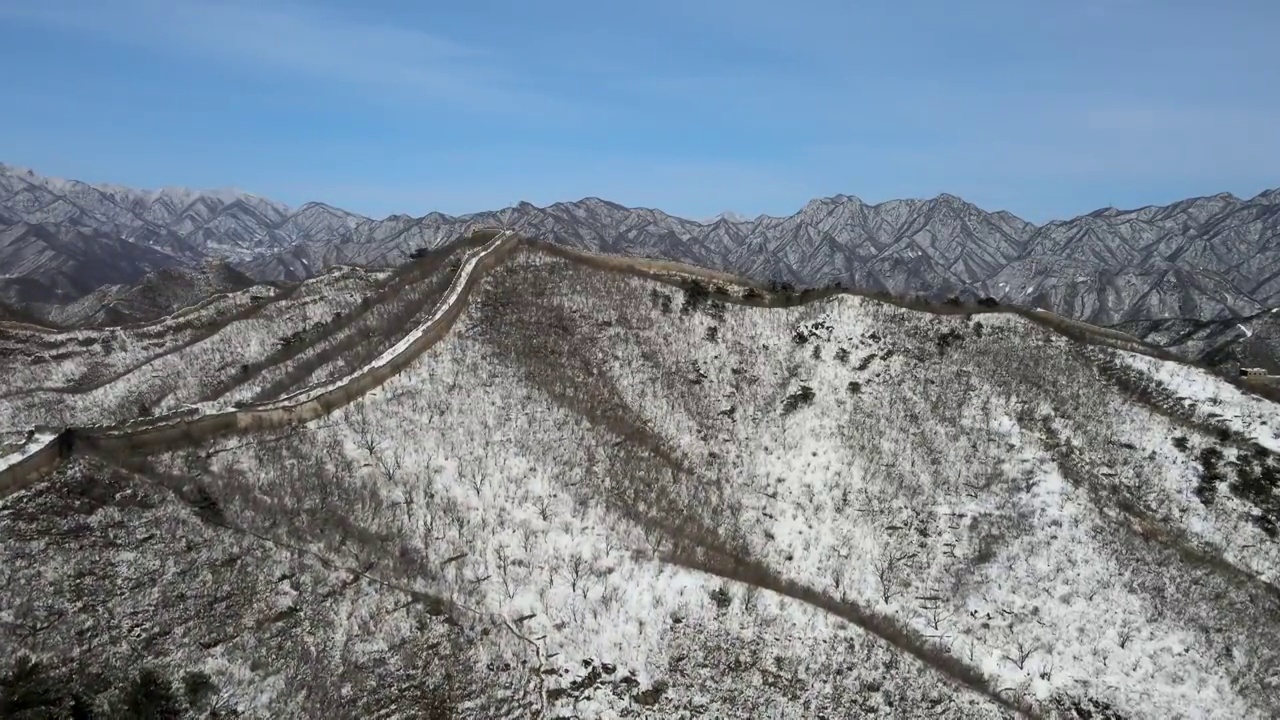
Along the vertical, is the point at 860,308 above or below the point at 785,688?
above

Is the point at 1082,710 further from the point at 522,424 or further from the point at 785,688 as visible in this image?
the point at 522,424

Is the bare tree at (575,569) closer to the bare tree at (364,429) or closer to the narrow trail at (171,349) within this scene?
the bare tree at (364,429)

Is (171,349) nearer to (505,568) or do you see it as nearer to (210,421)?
(210,421)

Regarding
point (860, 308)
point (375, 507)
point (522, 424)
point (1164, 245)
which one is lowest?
point (375, 507)

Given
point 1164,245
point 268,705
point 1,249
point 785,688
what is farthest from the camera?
point 1164,245

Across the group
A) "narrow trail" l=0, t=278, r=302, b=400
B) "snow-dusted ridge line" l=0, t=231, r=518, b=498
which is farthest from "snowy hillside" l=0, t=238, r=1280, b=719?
"narrow trail" l=0, t=278, r=302, b=400

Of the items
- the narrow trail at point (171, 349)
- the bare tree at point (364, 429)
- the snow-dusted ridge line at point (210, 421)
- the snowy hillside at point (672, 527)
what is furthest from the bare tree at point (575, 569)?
the narrow trail at point (171, 349)

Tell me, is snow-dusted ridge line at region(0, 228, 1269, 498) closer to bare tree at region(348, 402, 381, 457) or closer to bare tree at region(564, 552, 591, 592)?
bare tree at region(348, 402, 381, 457)

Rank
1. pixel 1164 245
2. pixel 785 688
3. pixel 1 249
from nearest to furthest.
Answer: pixel 785 688 < pixel 1 249 < pixel 1164 245

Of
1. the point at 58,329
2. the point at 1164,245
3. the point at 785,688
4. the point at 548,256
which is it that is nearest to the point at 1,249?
the point at 58,329
